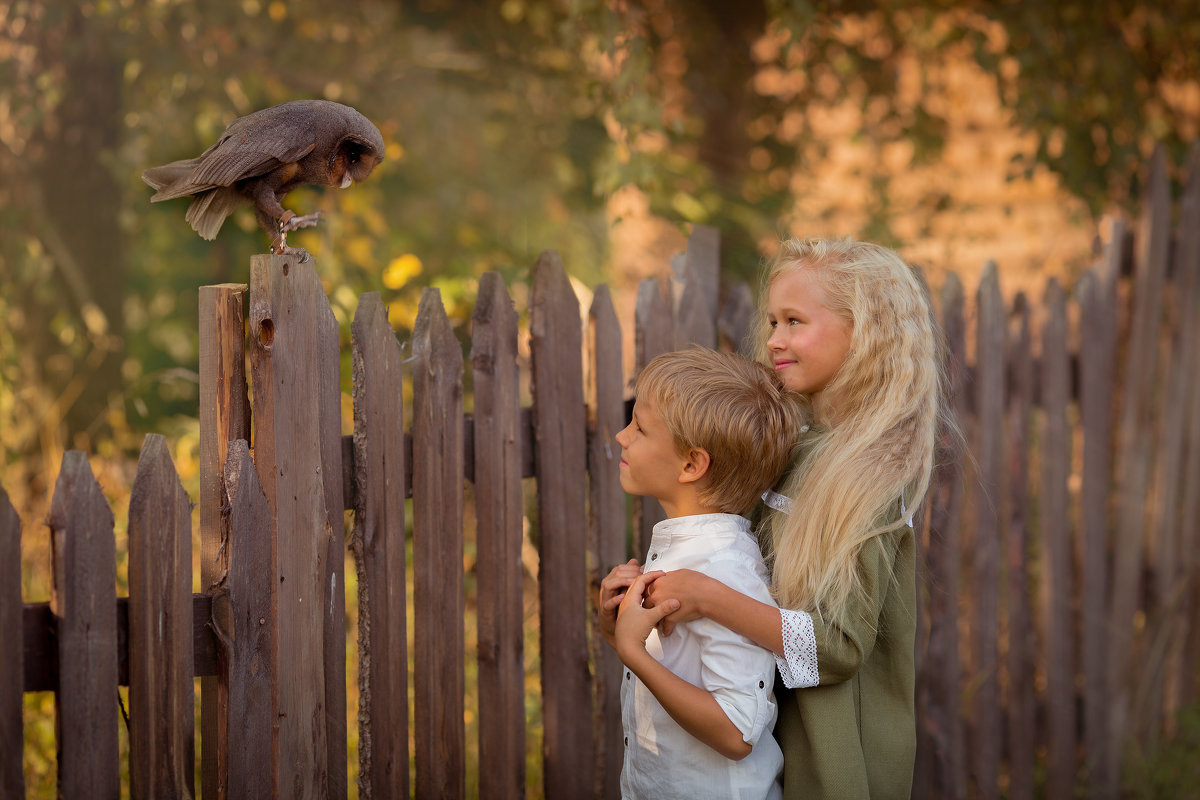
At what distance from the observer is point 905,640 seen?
1.91m

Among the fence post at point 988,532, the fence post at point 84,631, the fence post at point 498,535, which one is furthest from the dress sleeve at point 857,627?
the fence post at point 988,532

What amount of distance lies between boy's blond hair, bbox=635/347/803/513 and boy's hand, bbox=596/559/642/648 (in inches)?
8.0

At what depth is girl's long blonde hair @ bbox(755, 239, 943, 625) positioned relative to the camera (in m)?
1.79

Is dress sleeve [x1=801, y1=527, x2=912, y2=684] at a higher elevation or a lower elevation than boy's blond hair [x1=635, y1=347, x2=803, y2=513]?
lower

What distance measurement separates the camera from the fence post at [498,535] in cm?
237

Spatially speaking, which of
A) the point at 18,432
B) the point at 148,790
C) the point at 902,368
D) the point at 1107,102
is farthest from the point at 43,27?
the point at 1107,102

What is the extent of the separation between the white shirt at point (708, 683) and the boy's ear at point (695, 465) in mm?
84

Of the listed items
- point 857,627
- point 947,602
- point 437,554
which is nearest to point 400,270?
point 437,554

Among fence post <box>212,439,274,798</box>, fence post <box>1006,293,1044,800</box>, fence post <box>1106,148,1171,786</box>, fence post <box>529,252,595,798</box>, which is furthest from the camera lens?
fence post <box>1106,148,1171,786</box>

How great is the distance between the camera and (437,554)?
2.25 metres

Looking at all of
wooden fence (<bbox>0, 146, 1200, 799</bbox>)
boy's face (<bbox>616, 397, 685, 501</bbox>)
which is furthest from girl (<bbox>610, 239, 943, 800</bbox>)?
wooden fence (<bbox>0, 146, 1200, 799</bbox>)

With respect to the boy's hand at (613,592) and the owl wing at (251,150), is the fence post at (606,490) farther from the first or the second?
the owl wing at (251,150)

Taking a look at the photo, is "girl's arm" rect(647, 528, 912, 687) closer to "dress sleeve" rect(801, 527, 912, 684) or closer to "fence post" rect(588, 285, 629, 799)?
"dress sleeve" rect(801, 527, 912, 684)

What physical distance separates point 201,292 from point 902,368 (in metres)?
1.35
